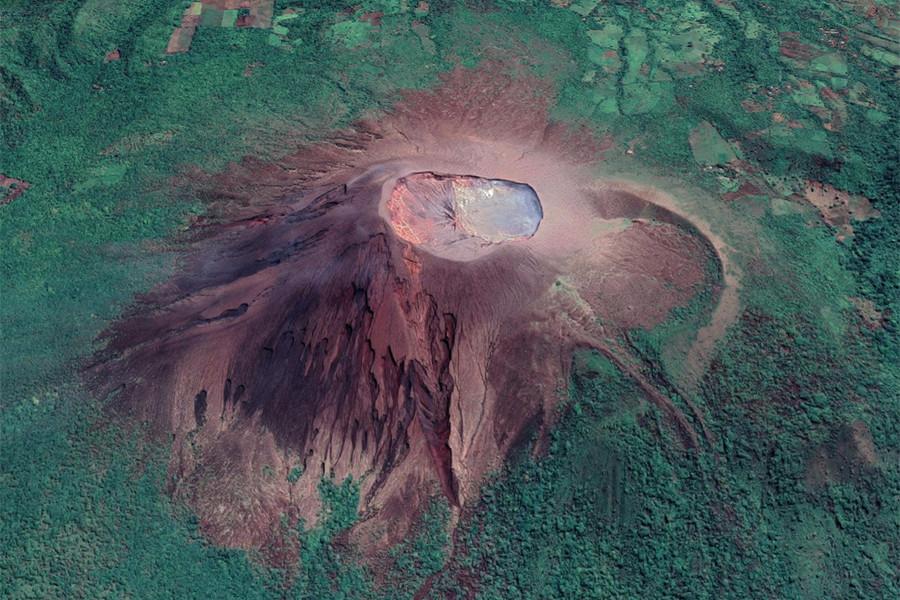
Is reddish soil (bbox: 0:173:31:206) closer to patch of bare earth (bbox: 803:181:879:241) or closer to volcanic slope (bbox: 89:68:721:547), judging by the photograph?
volcanic slope (bbox: 89:68:721:547)

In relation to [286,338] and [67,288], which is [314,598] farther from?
[67,288]

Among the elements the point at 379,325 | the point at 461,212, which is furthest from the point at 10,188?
the point at 461,212

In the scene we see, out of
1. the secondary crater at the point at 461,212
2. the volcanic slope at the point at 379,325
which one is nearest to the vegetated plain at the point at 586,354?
the volcanic slope at the point at 379,325

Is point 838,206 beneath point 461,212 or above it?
above

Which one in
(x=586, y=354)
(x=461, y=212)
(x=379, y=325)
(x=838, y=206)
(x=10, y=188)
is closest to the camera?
(x=379, y=325)

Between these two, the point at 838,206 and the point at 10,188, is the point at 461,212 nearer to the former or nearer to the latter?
the point at 838,206

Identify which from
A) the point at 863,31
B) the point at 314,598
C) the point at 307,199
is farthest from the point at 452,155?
the point at 863,31
